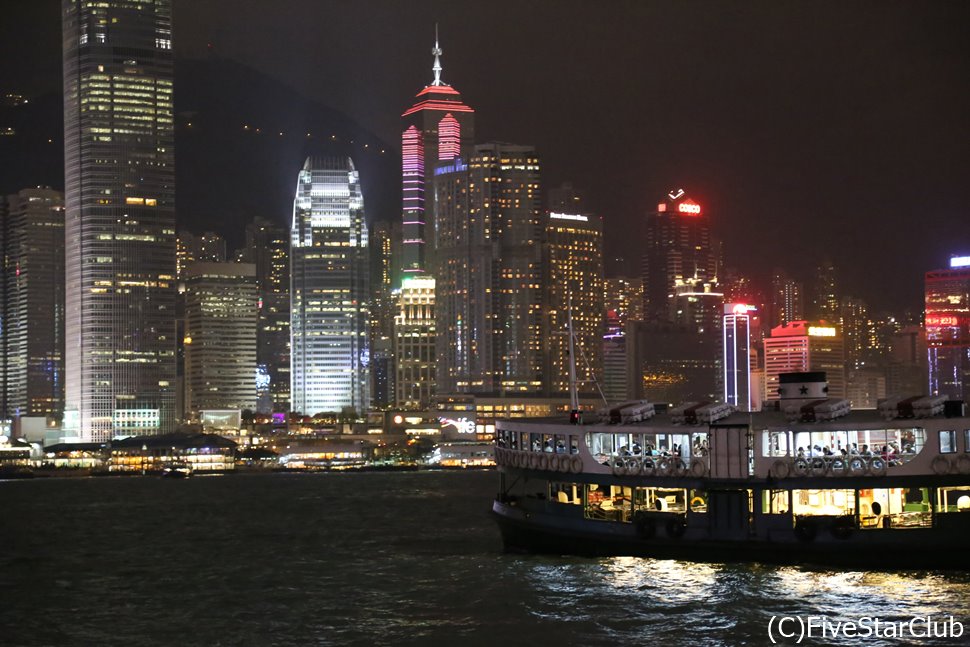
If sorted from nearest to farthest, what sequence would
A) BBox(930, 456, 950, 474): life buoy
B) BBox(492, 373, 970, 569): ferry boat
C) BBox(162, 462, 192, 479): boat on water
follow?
1. BBox(930, 456, 950, 474): life buoy
2. BBox(492, 373, 970, 569): ferry boat
3. BBox(162, 462, 192, 479): boat on water

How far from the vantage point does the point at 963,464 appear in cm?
4888

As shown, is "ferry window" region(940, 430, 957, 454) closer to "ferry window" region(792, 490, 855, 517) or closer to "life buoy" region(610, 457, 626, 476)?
"ferry window" region(792, 490, 855, 517)

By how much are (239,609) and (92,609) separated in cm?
558

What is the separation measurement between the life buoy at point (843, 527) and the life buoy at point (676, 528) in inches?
199

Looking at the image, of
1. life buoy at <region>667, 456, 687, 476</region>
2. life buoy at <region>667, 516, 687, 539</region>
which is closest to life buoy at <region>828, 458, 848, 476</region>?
life buoy at <region>667, 456, 687, 476</region>

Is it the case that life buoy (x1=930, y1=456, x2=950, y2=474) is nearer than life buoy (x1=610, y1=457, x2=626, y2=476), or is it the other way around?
life buoy (x1=930, y1=456, x2=950, y2=474)

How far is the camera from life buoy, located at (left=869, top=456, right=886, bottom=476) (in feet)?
163

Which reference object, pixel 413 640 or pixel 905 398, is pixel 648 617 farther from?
pixel 905 398

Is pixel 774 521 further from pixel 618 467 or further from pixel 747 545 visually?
pixel 618 467

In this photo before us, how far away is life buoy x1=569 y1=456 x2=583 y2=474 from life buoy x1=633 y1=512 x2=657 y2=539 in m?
3.08

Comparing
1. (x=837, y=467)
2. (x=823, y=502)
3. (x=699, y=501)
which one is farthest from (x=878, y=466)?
(x=699, y=501)

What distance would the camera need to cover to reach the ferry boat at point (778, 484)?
49.1 metres

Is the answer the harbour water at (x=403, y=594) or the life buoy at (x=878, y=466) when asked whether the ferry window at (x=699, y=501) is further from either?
the life buoy at (x=878, y=466)

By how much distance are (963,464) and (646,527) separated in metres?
10.8
